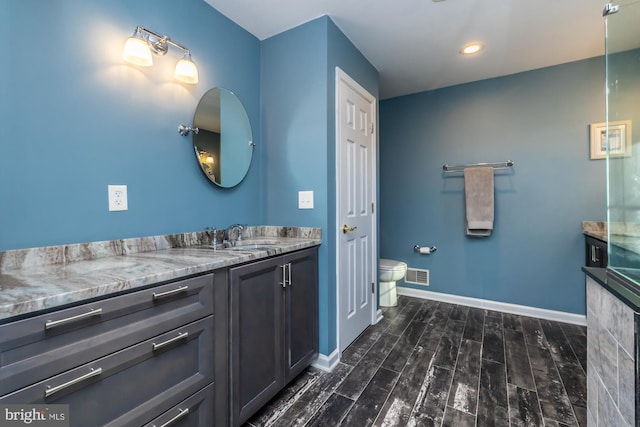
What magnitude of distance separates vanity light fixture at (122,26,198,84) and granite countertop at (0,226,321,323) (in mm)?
899

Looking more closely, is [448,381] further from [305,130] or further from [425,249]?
[305,130]

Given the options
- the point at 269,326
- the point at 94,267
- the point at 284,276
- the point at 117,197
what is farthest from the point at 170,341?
the point at 117,197

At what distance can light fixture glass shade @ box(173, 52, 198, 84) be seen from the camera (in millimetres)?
1525

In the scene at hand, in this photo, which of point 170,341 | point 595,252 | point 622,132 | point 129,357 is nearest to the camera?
point 129,357

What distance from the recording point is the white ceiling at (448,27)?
5.74 ft

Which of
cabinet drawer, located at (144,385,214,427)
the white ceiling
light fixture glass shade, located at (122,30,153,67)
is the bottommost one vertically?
cabinet drawer, located at (144,385,214,427)

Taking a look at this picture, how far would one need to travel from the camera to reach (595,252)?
2182mm

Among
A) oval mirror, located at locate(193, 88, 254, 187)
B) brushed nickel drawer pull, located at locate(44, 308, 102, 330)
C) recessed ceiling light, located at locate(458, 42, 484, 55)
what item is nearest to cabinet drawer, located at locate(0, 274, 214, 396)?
brushed nickel drawer pull, located at locate(44, 308, 102, 330)

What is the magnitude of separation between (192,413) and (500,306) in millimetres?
2881

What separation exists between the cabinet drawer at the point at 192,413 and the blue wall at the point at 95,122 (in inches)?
32.6

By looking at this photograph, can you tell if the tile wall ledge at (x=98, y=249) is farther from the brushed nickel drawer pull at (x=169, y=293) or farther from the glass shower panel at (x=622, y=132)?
the glass shower panel at (x=622, y=132)

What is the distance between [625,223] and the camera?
1.13m

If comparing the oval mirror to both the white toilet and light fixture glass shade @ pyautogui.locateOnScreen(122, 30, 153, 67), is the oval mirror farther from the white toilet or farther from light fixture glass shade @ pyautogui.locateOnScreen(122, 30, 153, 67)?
the white toilet

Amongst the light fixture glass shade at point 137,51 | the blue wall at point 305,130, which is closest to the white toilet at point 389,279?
the blue wall at point 305,130
